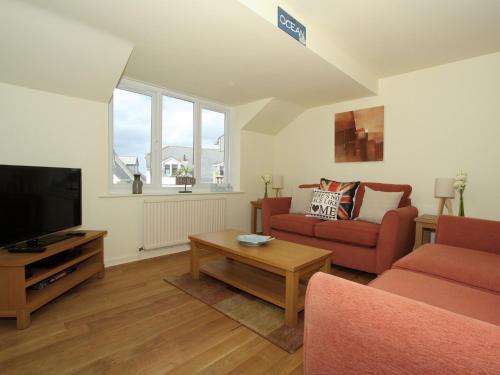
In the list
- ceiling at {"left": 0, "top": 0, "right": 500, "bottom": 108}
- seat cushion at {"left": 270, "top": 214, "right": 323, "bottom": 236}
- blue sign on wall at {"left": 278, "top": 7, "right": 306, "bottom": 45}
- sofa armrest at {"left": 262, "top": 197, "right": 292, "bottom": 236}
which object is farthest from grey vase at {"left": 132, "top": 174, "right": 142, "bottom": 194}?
blue sign on wall at {"left": 278, "top": 7, "right": 306, "bottom": 45}

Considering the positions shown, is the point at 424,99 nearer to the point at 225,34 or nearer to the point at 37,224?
the point at 225,34

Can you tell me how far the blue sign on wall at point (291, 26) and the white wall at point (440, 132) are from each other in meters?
1.79

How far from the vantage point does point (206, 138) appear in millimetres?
4105

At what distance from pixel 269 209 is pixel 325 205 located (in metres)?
0.75

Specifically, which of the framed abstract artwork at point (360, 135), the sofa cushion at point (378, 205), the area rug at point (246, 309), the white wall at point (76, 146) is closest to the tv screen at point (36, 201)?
the white wall at point (76, 146)

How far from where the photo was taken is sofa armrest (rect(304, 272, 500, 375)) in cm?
44

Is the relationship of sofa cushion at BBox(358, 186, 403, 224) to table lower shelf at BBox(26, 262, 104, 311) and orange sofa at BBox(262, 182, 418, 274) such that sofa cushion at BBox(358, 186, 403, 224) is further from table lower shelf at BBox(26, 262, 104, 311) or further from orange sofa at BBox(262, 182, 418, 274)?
table lower shelf at BBox(26, 262, 104, 311)

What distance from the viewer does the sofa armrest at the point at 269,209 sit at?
358cm

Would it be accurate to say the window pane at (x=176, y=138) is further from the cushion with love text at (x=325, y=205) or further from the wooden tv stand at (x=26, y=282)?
the cushion with love text at (x=325, y=205)

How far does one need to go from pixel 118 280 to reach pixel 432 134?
12.3 feet

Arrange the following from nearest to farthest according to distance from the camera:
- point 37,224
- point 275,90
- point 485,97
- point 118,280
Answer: point 37,224 < point 118,280 < point 485,97 < point 275,90

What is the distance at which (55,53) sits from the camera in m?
2.17

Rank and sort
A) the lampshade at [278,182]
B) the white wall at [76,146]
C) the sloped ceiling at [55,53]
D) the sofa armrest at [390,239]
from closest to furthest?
1. the sloped ceiling at [55,53]
2. the white wall at [76,146]
3. the sofa armrest at [390,239]
4. the lampshade at [278,182]

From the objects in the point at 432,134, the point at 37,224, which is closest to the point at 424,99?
the point at 432,134
